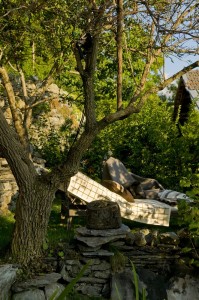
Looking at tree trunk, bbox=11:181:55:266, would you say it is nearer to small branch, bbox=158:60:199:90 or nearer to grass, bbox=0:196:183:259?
grass, bbox=0:196:183:259

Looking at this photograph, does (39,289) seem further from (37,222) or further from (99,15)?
(99,15)

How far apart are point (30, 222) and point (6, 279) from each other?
85 centimetres

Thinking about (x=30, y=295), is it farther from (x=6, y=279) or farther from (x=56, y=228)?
(x=56, y=228)

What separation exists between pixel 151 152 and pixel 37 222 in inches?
308

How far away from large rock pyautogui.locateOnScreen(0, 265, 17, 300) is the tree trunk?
1.10 ft

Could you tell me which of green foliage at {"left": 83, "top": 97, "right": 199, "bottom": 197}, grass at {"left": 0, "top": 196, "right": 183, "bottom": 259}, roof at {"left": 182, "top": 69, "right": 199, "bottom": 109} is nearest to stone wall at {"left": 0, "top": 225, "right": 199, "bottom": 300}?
grass at {"left": 0, "top": 196, "right": 183, "bottom": 259}

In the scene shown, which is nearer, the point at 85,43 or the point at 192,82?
the point at 85,43

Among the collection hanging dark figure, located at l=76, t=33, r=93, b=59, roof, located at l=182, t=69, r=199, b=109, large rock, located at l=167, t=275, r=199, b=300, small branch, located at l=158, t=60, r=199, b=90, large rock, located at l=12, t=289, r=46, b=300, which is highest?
roof, located at l=182, t=69, r=199, b=109

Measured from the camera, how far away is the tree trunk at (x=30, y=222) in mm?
6215

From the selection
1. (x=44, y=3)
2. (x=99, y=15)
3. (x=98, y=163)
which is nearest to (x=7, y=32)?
(x=44, y=3)

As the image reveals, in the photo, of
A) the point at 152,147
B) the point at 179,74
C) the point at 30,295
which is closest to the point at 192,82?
the point at 152,147

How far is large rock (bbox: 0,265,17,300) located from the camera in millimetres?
5656

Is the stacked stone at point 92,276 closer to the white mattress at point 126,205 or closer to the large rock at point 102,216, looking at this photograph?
the large rock at point 102,216

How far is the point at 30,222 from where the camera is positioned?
6.24 m
